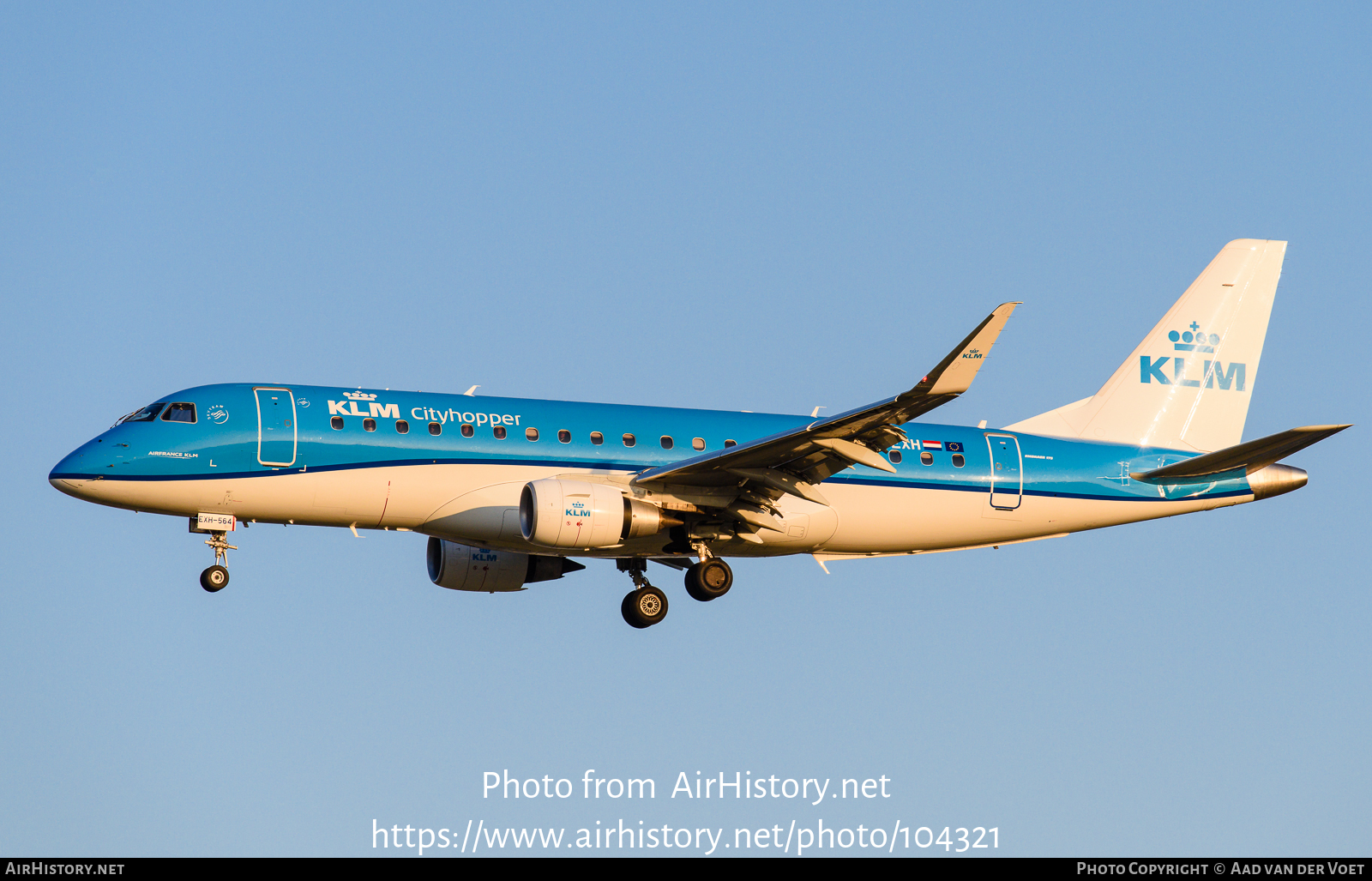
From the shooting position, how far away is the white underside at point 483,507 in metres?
32.3

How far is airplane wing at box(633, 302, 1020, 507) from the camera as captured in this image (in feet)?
89.8

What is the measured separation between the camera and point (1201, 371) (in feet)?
132

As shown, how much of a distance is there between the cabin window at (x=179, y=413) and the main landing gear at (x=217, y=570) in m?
2.39

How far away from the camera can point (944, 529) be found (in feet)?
120

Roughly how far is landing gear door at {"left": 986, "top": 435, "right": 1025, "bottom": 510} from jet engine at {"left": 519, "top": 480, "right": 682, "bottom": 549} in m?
8.63

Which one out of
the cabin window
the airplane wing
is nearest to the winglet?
the airplane wing

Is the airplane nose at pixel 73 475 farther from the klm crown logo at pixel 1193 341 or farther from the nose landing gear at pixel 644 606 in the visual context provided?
the klm crown logo at pixel 1193 341

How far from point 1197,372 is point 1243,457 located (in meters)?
4.67

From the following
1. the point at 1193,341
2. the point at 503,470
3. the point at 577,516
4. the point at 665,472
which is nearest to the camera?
the point at 577,516

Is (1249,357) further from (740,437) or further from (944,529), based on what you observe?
(740,437)

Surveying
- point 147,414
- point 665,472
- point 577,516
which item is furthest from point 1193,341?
point 147,414

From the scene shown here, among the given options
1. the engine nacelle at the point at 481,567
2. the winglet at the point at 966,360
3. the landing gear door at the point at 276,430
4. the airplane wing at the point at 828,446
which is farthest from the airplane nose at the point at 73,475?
the winglet at the point at 966,360

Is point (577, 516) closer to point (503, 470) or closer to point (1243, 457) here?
point (503, 470)

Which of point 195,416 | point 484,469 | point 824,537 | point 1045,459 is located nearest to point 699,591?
point 824,537
